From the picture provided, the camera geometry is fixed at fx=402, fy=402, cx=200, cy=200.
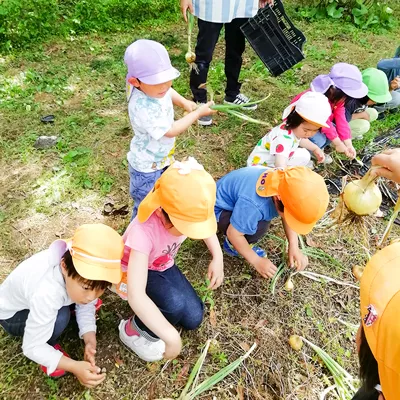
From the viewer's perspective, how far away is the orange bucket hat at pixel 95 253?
5.20 ft

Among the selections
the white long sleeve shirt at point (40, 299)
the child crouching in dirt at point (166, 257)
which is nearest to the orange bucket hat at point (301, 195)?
the child crouching in dirt at point (166, 257)

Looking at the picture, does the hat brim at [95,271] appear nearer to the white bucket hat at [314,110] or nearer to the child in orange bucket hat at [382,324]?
the child in orange bucket hat at [382,324]

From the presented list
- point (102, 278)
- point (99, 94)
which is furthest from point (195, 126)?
point (102, 278)

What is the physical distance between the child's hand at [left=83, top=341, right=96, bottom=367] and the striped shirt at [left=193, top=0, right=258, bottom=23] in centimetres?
248

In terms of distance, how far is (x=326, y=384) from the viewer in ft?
6.65

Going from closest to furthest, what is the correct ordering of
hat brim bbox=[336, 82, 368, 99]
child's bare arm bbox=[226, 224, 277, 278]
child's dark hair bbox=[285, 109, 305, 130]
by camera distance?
child's bare arm bbox=[226, 224, 277, 278]
child's dark hair bbox=[285, 109, 305, 130]
hat brim bbox=[336, 82, 368, 99]

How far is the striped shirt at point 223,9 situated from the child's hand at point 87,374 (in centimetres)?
259

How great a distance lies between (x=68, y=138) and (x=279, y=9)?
87.4 inches

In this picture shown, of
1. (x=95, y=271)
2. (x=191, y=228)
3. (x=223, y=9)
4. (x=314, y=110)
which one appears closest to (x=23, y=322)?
(x=95, y=271)

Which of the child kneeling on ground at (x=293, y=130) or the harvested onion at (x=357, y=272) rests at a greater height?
the child kneeling on ground at (x=293, y=130)

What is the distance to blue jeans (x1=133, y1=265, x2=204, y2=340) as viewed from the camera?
2.02 meters

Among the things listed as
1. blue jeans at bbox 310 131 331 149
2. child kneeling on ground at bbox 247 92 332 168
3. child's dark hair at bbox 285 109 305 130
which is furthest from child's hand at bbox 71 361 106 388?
blue jeans at bbox 310 131 331 149

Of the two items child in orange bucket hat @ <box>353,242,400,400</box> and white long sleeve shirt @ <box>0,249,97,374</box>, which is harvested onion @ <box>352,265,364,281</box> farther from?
white long sleeve shirt @ <box>0,249,97,374</box>

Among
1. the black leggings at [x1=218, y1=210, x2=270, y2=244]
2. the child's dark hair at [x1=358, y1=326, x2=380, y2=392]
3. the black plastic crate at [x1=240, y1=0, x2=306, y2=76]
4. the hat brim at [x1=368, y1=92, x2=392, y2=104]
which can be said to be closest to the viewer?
the child's dark hair at [x1=358, y1=326, x2=380, y2=392]
